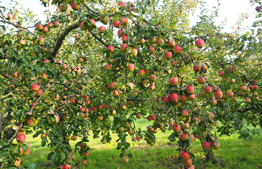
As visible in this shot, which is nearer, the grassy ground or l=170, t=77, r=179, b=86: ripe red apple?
l=170, t=77, r=179, b=86: ripe red apple

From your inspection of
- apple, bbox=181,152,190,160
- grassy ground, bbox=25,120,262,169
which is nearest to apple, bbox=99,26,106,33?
apple, bbox=181,152,190,160

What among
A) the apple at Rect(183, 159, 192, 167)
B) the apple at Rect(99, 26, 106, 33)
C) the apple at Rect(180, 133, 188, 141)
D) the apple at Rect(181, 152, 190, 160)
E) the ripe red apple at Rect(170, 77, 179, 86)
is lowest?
the apple at Rect(183, 159, 192, 167)

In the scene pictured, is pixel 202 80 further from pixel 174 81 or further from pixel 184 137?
pixel 184 137

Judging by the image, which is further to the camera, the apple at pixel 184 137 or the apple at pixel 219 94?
the apple at pixel 219 94

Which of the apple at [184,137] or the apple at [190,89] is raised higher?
the apple at [190,89]

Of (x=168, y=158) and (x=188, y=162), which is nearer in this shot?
(x=188, y=162)

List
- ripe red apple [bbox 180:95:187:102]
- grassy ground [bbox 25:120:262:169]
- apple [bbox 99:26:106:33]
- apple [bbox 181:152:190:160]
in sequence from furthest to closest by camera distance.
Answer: grassy ground [bbox 25:120:262:169] → apple [bbox 99:26:106:33] → ripe red apple [bbox 180:95:187:102] → apple [bbox 181:152:190:160]

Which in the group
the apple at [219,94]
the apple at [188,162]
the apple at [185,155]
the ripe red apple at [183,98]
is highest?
the apple at [219,94]

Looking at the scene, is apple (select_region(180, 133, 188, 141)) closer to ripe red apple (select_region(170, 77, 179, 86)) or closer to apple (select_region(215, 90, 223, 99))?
ripe red apple (select_region(170, 77, 179, 86))

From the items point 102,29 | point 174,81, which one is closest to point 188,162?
point 174,81

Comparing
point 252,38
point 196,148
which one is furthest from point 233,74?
point 196,148

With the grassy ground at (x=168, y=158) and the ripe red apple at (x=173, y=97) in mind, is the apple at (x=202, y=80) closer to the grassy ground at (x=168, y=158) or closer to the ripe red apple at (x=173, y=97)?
the ripe red apple at (x=173, y=97)

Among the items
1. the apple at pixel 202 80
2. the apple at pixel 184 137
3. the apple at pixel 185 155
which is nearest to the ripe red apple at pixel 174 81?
the apple at pixel 202 80

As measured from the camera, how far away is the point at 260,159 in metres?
6.02
